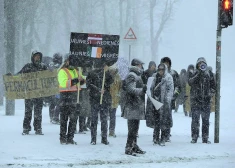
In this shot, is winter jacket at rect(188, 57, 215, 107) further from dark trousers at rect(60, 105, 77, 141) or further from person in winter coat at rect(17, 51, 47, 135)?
person in winter coat at rect(17, 51, 47, 135)

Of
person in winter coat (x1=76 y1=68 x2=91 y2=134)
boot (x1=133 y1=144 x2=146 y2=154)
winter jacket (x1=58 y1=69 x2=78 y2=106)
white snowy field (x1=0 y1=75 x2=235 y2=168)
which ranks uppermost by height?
winter jacket (x1=58 y1=69 x2=78 y2=106)

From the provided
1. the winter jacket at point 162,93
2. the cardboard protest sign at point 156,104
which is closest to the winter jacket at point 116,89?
the winter jacket at point 162,93

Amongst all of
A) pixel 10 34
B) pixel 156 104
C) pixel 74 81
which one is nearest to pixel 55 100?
pixel 10 34

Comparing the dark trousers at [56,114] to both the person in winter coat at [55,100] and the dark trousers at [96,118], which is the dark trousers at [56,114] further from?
the dark trousers at [96,118]

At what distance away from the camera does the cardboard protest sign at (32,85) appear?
15.9 meters

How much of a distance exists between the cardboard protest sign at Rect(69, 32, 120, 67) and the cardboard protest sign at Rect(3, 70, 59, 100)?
6.80ft

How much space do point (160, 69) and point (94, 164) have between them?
352 centimetres

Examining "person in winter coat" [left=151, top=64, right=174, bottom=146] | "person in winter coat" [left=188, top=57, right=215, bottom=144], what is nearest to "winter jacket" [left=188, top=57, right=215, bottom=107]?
"person in winter coat" [left=188, top=57, right=215, bottom=144]

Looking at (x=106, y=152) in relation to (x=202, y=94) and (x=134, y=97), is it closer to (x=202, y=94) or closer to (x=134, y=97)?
(x=134, y=97)

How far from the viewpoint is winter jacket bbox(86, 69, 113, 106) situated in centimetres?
1376

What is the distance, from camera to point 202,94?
14.7m

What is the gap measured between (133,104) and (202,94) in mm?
2888

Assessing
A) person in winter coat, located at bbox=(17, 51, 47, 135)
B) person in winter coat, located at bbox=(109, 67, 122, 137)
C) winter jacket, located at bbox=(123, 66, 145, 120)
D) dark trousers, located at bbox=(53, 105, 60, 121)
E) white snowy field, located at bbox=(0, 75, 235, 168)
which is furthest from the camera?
dark trousers, located at bbox=(53, 105, 60, 121)

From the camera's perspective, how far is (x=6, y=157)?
1161 centimetres
